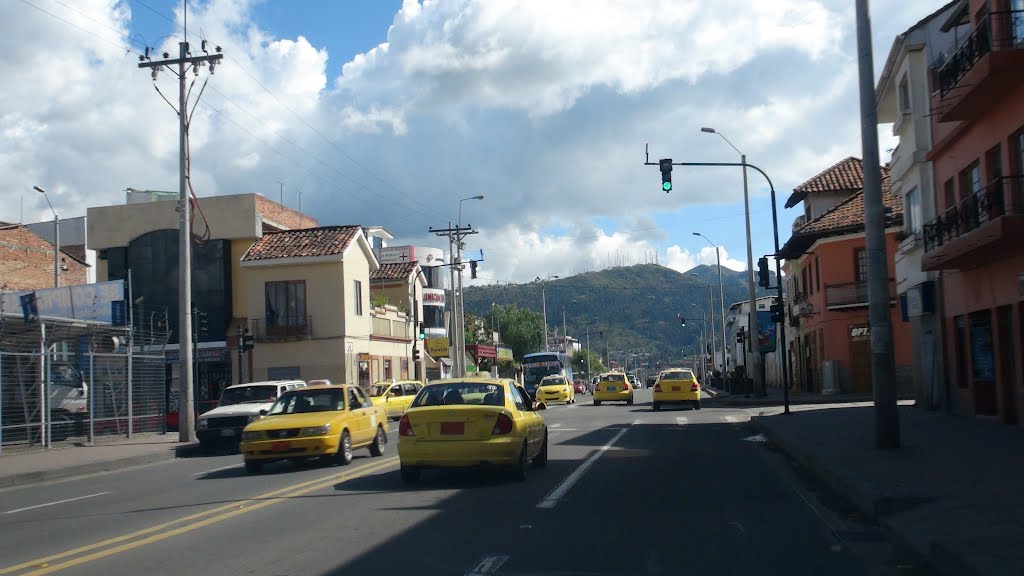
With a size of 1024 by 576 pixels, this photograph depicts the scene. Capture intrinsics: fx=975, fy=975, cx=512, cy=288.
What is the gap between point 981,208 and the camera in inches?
753

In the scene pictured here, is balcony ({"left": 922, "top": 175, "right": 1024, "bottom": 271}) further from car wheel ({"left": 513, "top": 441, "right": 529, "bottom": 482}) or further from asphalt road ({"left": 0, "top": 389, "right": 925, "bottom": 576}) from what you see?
car wheel ({"left": 513, "top": 441, "right": 529, "bottom": 482})

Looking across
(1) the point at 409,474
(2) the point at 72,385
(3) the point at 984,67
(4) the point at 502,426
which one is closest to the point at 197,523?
(1) the point at 409,474

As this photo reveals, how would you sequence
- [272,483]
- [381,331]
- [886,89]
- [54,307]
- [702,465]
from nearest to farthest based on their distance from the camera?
[272,483]
[702,465]
[886,89]
[54,307]
[381,331]

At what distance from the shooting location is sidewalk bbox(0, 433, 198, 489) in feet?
60.9

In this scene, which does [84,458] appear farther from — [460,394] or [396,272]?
[396,272]

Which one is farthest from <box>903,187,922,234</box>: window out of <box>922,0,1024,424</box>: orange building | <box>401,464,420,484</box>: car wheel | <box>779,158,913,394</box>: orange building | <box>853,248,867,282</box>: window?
<box>401,464,420,484</box>: car wheel

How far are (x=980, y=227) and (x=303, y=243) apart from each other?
1288 inches

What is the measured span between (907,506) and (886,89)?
21.5 m

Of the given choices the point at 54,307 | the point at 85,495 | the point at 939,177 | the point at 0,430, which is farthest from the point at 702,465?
the point at 54,307

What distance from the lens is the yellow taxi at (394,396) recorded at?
29.0m

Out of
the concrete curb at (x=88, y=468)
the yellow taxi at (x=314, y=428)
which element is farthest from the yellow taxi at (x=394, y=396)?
the yellow taxi at (x=314, y=428)

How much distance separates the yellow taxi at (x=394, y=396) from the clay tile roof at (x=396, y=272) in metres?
28.8

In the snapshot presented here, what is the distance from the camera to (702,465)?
1608cm

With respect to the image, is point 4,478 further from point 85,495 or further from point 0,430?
point 0,430
